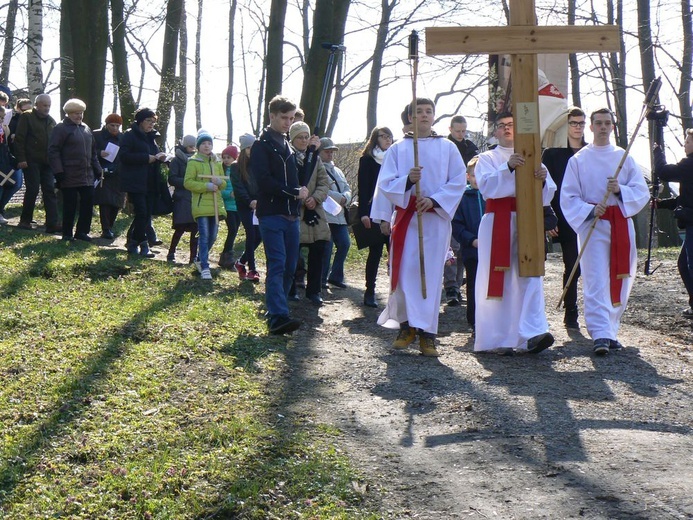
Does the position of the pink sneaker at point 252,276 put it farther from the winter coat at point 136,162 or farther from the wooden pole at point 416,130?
the wooden pole at point 416,130

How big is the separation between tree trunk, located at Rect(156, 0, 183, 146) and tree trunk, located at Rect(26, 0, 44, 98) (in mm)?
2480

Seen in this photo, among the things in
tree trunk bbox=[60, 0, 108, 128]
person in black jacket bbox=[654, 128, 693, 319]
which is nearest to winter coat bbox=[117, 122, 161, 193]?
tree trunk bbox=[60, 0, 108, 128]

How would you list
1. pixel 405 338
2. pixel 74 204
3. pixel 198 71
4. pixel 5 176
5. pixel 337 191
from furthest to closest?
1. pixel 198 71
2. pixel 5 176
3. pixel 74 204
4. pixel 337 191
5. pixel 405 338

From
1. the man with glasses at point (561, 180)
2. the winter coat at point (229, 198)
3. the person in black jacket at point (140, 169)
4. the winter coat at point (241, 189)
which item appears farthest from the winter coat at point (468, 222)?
the person in black jacket at point (140, 169)

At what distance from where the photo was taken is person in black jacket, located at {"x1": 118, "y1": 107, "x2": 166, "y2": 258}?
13406 mm

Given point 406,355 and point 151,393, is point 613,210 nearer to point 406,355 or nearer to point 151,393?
point 406,355

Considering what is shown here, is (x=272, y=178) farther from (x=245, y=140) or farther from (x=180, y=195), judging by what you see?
(x=180, y=195)

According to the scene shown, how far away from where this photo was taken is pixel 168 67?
22.6 meters

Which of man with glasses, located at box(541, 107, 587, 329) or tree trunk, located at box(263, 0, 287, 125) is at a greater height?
tree trunk, located at box(263, 0, 287, 125)

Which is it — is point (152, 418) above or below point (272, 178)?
below

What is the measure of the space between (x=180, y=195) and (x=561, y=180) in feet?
16.3

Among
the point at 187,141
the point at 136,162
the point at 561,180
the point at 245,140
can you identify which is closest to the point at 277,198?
the point at 561,180

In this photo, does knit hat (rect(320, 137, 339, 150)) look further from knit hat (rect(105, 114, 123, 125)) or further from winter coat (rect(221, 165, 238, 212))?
knit hat (rect(105, 114, 123, 125))

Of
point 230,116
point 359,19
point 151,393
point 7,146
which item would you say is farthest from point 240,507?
point 230,116
